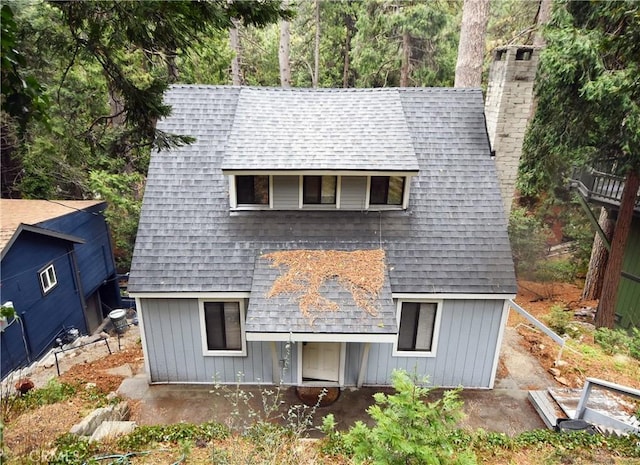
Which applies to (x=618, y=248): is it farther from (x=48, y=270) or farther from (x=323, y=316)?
(x=48, y=270)

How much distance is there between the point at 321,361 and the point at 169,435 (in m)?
3.30

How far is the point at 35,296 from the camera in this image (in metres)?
10.3

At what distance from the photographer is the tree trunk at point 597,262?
13383mm

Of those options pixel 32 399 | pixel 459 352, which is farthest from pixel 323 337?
pixel 32 399

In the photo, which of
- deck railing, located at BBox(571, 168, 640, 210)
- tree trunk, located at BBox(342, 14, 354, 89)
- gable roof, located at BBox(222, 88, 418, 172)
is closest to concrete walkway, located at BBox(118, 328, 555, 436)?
gable roof, located at BBox(222, 88, 418, 172)

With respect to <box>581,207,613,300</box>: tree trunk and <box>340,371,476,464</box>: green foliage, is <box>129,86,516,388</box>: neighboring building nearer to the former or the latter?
<box>340,371,476,464</box>: green foliage

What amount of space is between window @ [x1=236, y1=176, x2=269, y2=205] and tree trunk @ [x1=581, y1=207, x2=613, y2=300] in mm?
12862

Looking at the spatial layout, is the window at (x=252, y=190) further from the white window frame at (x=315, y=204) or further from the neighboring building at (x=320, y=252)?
the white window frame at (x=315, y=204)

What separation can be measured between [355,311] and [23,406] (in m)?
5.57

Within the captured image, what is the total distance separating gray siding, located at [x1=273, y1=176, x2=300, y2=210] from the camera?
7586 mm

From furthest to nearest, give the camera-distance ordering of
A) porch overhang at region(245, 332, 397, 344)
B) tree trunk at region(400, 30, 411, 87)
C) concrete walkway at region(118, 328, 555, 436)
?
tree trunk at region(400, 30, 411, 87)
concrete walkway at region(118, 328, 555, 436)
porch overhang at region(245, 332, 397, 344)

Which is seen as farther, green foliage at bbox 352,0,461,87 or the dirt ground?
green foliage at bbox 352,0,461,87

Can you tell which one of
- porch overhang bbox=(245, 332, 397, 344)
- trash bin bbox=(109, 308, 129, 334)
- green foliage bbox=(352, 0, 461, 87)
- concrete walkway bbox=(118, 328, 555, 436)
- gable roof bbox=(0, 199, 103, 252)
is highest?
green foliage bbox=(352, 0, 461, 87)

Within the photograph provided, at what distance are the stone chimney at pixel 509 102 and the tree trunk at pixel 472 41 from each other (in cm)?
A: 230
